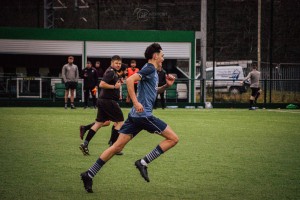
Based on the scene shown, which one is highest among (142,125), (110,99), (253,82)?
(253,82)

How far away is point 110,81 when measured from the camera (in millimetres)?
10883

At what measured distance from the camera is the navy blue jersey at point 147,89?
24.7 feet

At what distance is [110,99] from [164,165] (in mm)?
2124

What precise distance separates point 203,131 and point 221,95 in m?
12.3

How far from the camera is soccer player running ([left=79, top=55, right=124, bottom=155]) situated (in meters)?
10.9

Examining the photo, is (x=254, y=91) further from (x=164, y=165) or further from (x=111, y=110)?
(x=164, y=165)

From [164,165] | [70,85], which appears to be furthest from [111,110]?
[70,85]

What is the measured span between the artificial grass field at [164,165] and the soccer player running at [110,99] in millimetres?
603

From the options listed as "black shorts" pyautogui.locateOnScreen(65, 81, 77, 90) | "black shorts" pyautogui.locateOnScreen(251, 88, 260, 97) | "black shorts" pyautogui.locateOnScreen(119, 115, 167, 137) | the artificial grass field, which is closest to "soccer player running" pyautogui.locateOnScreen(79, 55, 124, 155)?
the artificial grass field

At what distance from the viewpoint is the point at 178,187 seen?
7699mm

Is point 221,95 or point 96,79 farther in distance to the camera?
point 221,95

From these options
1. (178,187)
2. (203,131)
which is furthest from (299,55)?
(178,187)

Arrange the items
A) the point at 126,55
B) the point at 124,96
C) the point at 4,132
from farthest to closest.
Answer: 1. the point at 126,55
2. the point at 124,96
3. the point at 4,132

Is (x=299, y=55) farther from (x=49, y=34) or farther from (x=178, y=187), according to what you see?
(x=178, y=187)
